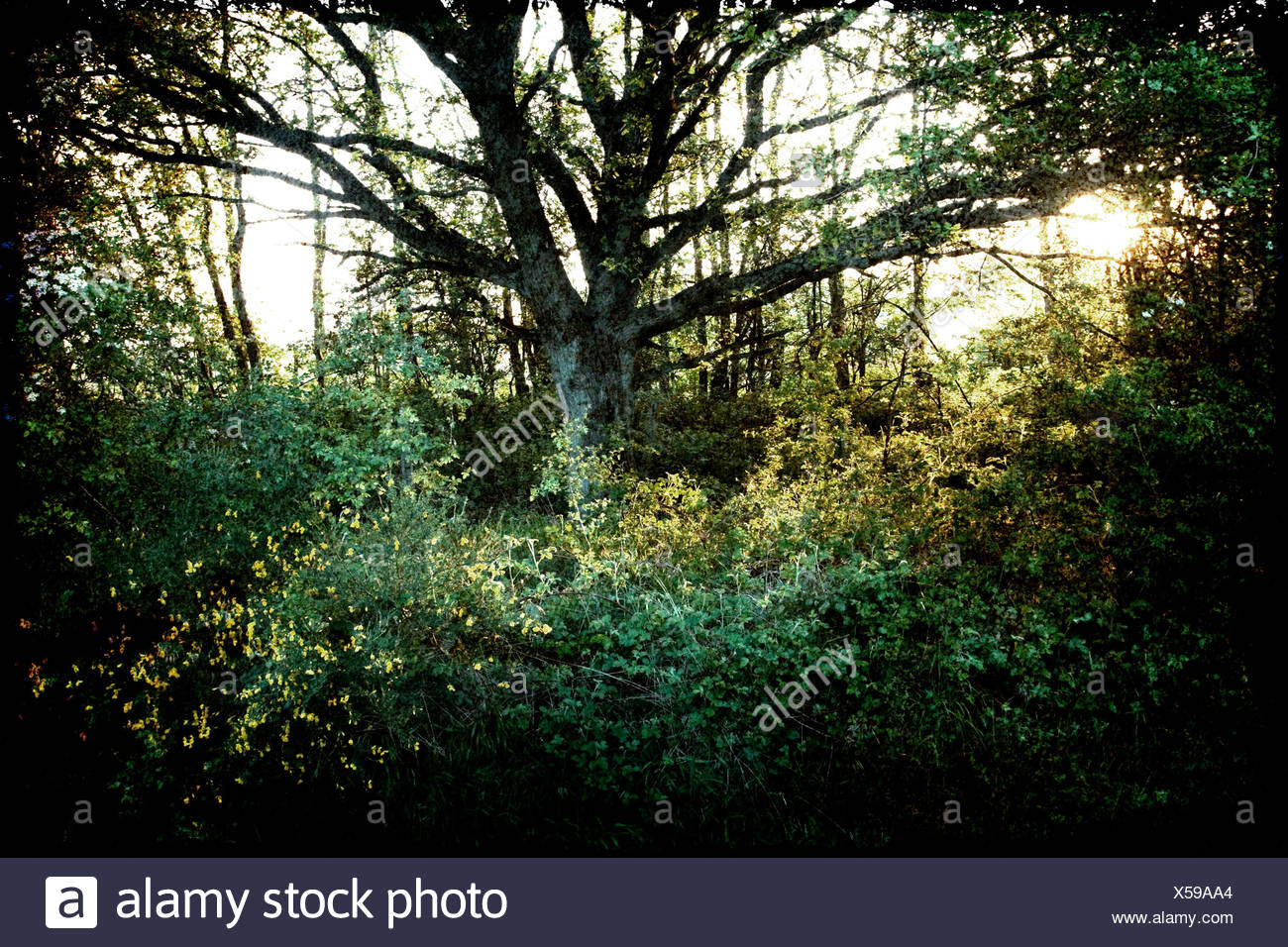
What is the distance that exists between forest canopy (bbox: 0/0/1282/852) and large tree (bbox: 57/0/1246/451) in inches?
3.1

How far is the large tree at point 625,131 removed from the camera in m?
6.32

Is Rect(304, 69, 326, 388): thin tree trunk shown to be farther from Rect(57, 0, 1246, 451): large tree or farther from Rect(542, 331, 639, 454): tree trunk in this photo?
Rect(542, 331, 639, 454): tree trunk

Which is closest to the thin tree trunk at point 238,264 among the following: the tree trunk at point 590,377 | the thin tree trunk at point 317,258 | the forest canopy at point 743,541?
the thin tree trunk at point 317,258

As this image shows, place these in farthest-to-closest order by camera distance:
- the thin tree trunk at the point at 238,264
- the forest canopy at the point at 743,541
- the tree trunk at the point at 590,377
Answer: the thin tree trunk at the point at 238,264, the tree trunk at the point at 590,377, the forest canopy at the point at 743,541

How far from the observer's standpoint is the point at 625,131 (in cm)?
880

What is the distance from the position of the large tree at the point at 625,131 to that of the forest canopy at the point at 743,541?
79mm

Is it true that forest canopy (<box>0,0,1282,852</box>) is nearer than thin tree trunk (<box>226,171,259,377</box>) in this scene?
Yes

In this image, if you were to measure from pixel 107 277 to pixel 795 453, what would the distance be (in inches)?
296

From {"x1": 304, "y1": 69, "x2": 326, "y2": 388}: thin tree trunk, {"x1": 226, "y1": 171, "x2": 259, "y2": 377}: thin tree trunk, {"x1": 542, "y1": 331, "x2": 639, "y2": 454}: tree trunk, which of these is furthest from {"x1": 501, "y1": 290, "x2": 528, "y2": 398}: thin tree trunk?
{"x1": 542, "y1": 331, "x2": 639, "y2": 454}: tree trunk

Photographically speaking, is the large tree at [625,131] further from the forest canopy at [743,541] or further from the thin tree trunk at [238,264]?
the thin tree trunk at [238,264]

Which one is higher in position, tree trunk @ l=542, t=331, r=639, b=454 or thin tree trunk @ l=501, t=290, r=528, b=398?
thin tree trunk @ l=501, t=290, r=528, b=398

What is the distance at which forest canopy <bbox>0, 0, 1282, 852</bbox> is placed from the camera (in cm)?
467

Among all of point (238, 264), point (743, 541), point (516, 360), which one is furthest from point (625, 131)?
point (238, 264)

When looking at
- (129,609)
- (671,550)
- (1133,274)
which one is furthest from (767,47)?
(129,609)
